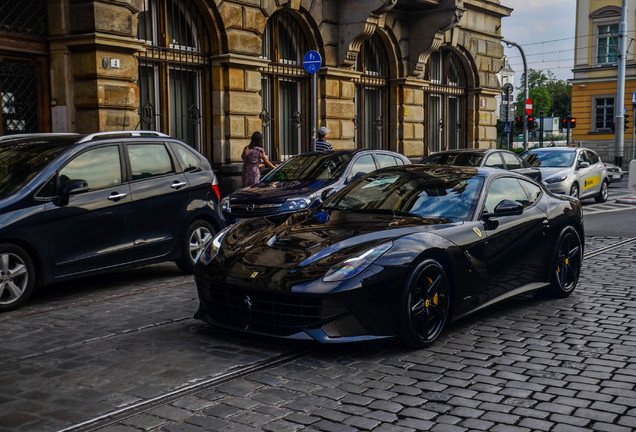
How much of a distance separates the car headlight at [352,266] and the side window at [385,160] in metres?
7.24

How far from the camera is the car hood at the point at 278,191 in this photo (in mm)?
11523

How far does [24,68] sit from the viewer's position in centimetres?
1362

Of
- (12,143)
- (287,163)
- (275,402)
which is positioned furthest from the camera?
(287,163)

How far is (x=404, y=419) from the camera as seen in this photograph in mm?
4375

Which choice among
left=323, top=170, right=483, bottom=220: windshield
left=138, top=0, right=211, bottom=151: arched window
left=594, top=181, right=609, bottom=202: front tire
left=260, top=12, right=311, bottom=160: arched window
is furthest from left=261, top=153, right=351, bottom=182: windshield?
left=594, top=181, right=609, bottom=202: front tire

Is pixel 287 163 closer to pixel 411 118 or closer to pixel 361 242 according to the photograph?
pixel 361 242

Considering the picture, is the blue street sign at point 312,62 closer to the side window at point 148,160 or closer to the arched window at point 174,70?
the arched window at point 174,70

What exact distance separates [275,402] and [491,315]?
3.01 meters

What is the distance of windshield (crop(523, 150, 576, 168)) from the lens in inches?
797

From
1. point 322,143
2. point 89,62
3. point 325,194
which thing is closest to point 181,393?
point 325,194

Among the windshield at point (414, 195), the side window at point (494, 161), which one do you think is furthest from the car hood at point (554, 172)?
the windshield at point (414, 195)

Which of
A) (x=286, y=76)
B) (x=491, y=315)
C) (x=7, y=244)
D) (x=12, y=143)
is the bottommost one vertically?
(x=491, y=315)

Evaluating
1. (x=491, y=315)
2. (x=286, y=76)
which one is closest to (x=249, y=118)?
(x=286, y=76)

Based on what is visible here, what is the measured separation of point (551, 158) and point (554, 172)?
42.9 inches
